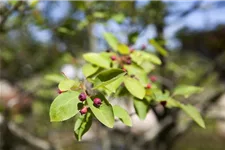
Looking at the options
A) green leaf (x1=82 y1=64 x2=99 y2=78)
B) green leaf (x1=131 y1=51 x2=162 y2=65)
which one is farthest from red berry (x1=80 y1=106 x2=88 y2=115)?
green leaf (x1=131 y1=51 x2=162 y2=65)

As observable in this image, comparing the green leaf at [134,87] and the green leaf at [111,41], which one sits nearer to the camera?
the green leaf at [134,87]

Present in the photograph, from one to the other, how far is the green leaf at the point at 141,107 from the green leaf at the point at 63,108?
32cm

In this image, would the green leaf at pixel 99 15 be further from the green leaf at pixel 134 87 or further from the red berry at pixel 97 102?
the red berry at pixel 97 102

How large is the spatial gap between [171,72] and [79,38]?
1.08 meters

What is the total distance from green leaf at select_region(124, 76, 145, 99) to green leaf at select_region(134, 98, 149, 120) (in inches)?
4.2

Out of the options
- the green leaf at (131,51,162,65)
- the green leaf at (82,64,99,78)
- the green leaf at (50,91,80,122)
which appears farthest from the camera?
the green leaf at (131,51,162,65)

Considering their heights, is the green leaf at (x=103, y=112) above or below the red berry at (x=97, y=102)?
below

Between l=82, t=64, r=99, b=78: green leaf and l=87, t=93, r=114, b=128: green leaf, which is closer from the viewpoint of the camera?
l=87, t=93, r=114, b=128: green leaf

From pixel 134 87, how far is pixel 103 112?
199 mm

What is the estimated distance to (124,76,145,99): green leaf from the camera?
38.3 inches

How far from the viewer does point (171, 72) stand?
320 centimetres

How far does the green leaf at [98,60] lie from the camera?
1089 millimetres

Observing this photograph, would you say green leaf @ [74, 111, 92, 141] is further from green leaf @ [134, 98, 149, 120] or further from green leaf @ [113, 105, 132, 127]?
green leaf @ [134, 98, 149, 120]

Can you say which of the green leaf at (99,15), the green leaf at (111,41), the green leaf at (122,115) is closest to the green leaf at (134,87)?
the green leaf at (122,115)
